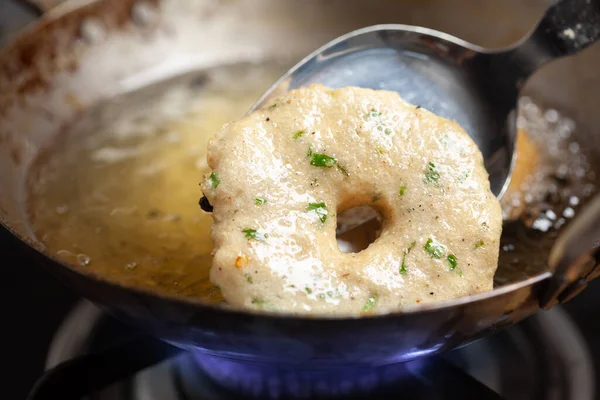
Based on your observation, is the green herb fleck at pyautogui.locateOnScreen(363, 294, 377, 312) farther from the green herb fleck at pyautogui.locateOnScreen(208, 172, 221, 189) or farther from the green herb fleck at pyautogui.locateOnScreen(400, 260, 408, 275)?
the green herb fleck at pyautogui.locateOnScreen(208, 172, 221, 189)

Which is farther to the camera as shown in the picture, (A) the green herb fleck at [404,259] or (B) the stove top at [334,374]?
(B) the stove top at [334,374]

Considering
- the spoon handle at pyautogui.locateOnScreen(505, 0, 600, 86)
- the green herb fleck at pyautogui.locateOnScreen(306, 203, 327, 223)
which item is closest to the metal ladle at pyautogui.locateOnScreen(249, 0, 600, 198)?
the spoon handle at pyautogui.locateOnScreen(505, 0, 600, 86)

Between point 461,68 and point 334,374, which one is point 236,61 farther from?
point 334,374

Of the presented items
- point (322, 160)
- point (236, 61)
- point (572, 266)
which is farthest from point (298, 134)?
point (236, 61)

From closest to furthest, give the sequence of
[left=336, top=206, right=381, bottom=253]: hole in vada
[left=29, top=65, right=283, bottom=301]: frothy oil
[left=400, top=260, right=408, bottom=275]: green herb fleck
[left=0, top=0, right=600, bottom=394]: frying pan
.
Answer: [left=0, top=0, right=600, bottom=394]: frying pan, [left=400, top=260, right=408, bottom=275]: green herb fleck, [left=336, top=206, right=381, bottom=253]: hole in vada, [left=29, top=65, right=283, bottom=301]: frothy oil

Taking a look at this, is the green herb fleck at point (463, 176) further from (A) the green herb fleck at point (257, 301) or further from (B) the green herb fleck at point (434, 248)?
(A) the green herb fleck at point (257, 301)

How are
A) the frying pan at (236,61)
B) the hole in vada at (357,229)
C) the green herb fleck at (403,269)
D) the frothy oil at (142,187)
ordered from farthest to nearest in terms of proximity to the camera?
the frothy oil at (142,187), the hole in vada at (357,229), the green herb fleck at (403,269), the frying pan at (236,61)

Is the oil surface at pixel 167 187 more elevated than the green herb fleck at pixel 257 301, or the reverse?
the green herb fleck at pixel 257 301

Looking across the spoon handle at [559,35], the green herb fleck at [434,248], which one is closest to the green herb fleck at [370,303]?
the green herb fleck at [434,248]

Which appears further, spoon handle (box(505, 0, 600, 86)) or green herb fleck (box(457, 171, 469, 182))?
spoon handle (box(505, 0, 600, 86))
